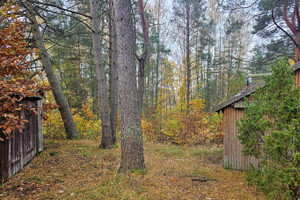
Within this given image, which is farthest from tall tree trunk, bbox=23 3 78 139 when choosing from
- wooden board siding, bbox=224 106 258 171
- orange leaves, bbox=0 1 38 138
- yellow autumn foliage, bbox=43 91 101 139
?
wooden board siding, bbox=224 106 258 171

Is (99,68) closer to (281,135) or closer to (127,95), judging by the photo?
(127,95)

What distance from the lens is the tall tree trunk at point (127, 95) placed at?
4.58m

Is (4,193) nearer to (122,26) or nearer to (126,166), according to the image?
(126,166)

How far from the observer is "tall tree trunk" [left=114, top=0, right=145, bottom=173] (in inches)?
180

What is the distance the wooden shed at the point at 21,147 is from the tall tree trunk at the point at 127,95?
2444mm

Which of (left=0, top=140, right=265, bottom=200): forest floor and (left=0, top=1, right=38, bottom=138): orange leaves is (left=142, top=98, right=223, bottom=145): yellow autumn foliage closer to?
(left=0, top=140, right=265, bottom=200): forest floor

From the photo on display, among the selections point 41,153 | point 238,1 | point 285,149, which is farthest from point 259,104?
point 41,153

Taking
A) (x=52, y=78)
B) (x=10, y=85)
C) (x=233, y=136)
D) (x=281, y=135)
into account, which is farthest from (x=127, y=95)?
(x=52, y=78)

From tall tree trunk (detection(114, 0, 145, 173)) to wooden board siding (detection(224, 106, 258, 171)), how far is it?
425 centimetres

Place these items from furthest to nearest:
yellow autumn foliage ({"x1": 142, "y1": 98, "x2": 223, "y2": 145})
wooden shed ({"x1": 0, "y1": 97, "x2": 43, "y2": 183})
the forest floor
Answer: yellow autumn foliage ({"x1": 142, "y1": 98, "x2": 223, "y2": 145}), wooden shed ({"x1": 0, "y1": 97, "x2": 43, "y2": 183}), the forest floor

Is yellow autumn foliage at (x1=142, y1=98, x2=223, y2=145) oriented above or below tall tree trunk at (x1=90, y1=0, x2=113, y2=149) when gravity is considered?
below

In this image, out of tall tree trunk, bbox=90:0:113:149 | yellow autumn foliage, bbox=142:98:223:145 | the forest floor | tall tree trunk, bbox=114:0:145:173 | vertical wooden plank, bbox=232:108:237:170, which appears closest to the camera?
the forest floor

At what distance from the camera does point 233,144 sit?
7105 mm

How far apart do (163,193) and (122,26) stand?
162 inches
